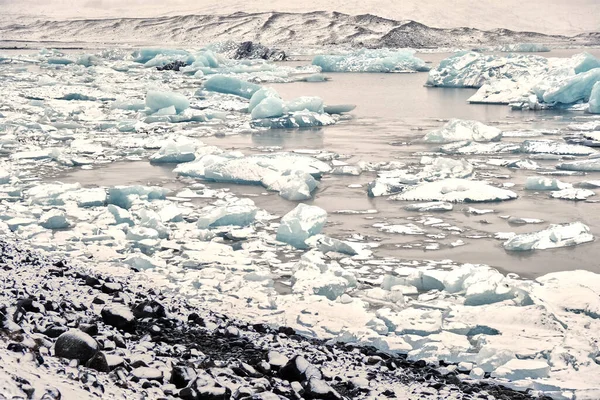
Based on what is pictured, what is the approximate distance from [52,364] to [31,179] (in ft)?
16.6

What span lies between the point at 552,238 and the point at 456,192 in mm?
1382

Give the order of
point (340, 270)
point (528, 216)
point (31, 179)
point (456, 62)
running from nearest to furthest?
point (340, 270) < point (528, 216) < point (31, 179) < point (456, 62)

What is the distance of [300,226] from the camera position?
16.6 feet

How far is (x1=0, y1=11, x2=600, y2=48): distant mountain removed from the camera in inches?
1912

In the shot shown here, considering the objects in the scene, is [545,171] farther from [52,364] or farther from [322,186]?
[52,364]

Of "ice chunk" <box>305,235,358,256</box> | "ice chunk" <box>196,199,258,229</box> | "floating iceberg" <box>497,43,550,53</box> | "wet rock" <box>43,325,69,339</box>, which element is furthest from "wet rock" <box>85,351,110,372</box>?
"floating iceberg" <box>497,43,550,53</box>

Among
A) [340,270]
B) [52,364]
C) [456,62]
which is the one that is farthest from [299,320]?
[456,62]

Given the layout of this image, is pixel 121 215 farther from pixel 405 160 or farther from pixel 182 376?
pixel 405 160

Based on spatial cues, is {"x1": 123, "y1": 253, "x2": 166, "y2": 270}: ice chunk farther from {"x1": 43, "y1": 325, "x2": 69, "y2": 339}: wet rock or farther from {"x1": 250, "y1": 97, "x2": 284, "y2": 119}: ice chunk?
{"x1": 250, "y1": 97, "x2": 284, "y2": 119}: ice chunk

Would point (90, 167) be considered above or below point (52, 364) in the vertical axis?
below

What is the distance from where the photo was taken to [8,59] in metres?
25.7

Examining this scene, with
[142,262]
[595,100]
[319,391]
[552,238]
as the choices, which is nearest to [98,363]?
[319,391]

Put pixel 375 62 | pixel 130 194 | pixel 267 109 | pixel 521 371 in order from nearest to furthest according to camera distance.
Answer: pixel 521 371, pixel 130 194, pixel 267 109, pixel 375 62

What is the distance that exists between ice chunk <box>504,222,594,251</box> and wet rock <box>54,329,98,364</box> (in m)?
3.11
